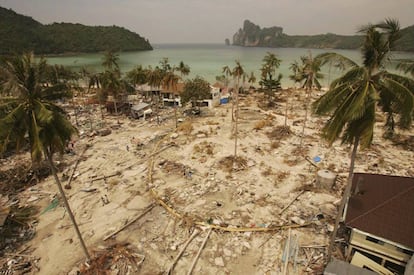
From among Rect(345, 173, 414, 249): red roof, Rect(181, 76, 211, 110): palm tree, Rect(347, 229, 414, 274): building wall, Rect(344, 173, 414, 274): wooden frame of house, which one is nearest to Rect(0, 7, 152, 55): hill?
Rect(181, 76, 211, 110): palm tree

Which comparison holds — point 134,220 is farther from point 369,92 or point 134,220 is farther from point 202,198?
point 369,92

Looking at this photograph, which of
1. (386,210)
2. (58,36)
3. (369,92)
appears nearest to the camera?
(369,92)

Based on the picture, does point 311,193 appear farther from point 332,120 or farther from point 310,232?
Result: point 332,120

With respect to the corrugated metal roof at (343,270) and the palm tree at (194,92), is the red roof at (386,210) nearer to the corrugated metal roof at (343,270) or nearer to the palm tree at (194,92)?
the corrugated metal roof at (343,270)

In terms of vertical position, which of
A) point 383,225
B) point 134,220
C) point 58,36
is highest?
point 58,36

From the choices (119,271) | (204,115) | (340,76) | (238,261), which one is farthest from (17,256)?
(204,115)

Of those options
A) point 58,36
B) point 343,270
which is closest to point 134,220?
point 343,270
